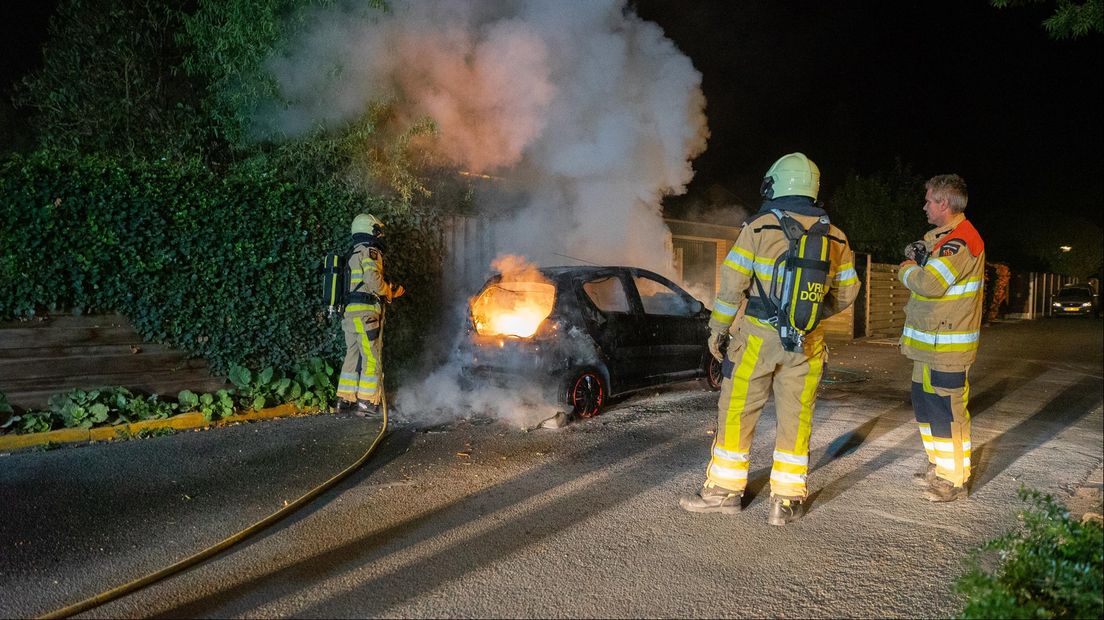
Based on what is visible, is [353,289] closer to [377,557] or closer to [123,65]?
[377,557]

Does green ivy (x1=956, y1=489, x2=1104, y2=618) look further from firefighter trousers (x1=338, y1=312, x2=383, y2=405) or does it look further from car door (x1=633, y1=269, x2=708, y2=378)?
firefighter trousers (x1=338, y1=312, x2=383, y2=405)

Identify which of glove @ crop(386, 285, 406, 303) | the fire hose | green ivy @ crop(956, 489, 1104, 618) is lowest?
the fire hose

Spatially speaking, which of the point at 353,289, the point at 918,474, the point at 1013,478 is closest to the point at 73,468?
the point at 353,289

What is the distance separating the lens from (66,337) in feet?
20.5

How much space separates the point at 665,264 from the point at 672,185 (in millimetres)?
1653

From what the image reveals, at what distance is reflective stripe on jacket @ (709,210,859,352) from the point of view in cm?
397

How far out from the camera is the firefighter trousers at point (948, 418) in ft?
14.2

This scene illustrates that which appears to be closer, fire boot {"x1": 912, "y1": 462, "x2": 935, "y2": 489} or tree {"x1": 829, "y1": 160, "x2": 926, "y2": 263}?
fire boot {"x1": 912, "y1": 462, "x2": 935, "y2": 489}

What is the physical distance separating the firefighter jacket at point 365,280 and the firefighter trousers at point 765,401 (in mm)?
3727

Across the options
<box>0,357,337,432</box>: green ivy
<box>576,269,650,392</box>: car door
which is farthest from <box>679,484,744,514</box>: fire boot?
<box>0,357,337,432</box>: green ivy

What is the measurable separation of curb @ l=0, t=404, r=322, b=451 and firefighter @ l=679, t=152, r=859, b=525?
4.66 m

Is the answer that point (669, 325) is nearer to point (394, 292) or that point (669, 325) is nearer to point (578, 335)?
point (578, 335)

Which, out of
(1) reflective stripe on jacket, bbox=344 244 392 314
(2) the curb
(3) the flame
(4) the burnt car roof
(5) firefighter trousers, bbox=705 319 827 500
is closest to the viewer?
(5) firefighter trousers, bbox=705 319 827 500

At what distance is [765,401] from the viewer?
3.97m
